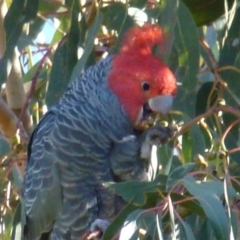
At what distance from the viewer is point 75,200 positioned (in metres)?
1.75

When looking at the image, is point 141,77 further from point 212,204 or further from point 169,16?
point 212,204

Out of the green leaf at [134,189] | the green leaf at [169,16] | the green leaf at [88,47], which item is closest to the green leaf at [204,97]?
the green leaf at [169,16]

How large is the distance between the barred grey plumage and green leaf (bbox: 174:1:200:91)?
24 centimetres

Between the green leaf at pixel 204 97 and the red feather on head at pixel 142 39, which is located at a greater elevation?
the red feather on head at pixel 142 39

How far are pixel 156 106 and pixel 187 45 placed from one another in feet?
0.64

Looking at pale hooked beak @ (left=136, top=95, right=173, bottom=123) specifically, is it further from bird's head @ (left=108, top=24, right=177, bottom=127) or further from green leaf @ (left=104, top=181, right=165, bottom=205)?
green leaf @ (left=104, top=181, right=165, bottom=205)

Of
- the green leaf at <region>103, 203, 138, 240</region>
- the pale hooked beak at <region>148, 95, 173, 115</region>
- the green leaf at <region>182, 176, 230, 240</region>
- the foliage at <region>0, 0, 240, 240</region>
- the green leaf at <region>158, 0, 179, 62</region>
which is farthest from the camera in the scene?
the pale hooked beak at <region>148, 95, 173, 115</region>

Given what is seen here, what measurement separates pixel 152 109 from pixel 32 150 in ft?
1.16

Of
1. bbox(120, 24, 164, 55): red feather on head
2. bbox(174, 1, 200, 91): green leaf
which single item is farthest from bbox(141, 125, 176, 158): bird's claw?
bbox(120, 24, 164, 55): red feather on head

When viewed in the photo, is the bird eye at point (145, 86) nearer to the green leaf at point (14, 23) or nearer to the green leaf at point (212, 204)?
the green leaf at point (14, 23)

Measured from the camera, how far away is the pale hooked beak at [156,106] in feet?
5.50

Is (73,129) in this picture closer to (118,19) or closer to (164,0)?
(118,19)

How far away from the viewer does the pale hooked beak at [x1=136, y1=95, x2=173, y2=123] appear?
168 centimetres

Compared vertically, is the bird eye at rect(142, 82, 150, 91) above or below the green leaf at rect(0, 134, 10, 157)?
above
